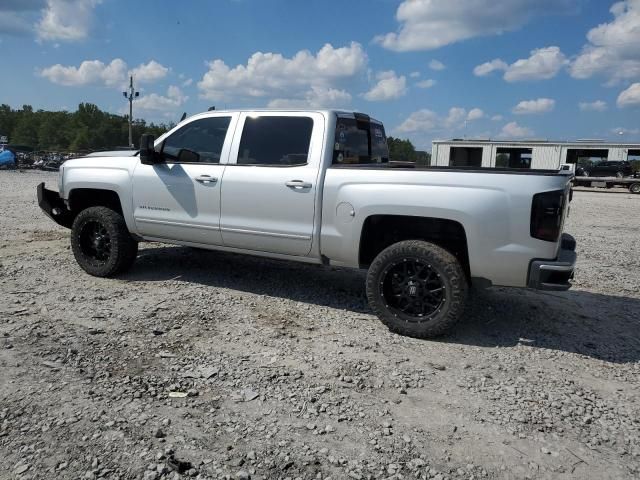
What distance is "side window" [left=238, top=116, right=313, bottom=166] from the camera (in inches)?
198

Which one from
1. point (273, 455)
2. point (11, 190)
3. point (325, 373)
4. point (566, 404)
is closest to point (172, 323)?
point (325, 373)

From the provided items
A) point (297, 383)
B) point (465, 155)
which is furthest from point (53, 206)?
point (465, 155)

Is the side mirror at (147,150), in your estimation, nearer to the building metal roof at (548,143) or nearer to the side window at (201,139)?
the side window at (201,139)

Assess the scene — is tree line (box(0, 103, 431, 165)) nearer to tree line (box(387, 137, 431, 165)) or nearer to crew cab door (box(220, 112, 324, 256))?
tree line (box(387, 137, 431, 165))

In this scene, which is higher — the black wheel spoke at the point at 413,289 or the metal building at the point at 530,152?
the metal building at the point at 530,152

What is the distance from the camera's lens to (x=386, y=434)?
2.99 meters

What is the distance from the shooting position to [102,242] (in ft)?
19.9

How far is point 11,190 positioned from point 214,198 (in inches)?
576

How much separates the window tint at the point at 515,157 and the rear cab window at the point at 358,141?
1742 inches

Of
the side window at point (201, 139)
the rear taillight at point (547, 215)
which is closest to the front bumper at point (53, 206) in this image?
the side window at point (201, 139)

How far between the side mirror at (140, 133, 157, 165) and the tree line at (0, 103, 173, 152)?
89.0m

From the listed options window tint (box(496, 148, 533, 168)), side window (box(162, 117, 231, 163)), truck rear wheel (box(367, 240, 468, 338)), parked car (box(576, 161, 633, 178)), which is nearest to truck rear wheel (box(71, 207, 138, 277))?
side window (box(162, 117, 231, 163))

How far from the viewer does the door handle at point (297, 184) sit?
481 centimetres

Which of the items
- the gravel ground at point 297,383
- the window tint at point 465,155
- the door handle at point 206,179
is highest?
the window tint at point 465,155
